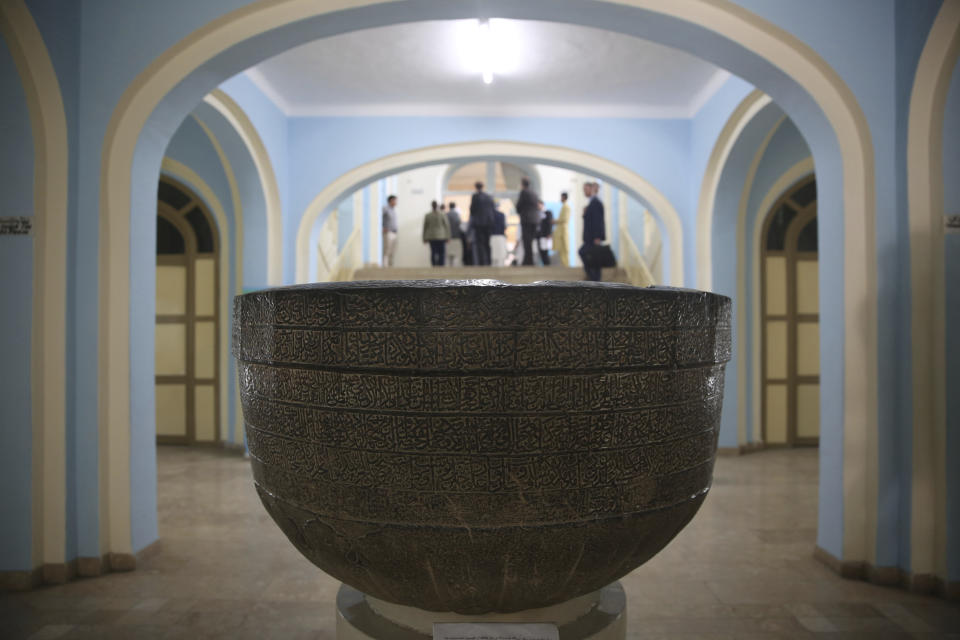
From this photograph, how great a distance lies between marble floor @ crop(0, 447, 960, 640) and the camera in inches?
104

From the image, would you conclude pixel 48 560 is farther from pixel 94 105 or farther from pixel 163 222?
pixel 163 222

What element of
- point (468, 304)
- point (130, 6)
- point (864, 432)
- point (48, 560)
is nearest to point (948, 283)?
point (864, 432)

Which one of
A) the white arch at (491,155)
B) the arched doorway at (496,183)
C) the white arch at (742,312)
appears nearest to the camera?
the white arch at (742,312)

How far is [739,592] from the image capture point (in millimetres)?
3039

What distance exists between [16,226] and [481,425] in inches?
125

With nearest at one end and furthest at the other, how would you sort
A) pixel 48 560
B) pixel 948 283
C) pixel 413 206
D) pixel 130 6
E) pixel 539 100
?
pixel 948 283 → pixel 48 560 → pixel 130 6 → pixel 539 100 → pixel 413 206

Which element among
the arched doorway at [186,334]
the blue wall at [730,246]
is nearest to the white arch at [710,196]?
the blue wall at [730,246]

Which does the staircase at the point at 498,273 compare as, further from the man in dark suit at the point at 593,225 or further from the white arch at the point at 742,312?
the white arch at the point at 742,312

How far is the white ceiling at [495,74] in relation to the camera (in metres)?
5.37

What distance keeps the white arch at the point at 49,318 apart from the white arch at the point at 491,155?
3.58 metres

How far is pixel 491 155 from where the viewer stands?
7133 millimetres

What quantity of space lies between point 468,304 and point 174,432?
23.9 ft

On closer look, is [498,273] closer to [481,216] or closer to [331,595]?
Result: [481,216]

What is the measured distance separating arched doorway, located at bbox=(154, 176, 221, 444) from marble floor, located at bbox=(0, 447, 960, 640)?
3.08m
